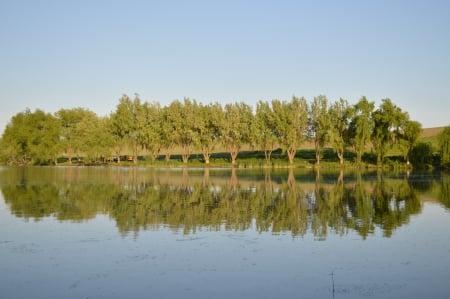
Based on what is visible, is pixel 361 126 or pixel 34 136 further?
pixel 34 136

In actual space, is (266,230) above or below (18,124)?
below

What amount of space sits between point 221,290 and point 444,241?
1100cm

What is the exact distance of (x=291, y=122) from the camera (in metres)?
92.8

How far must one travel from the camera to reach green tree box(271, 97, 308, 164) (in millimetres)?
92438

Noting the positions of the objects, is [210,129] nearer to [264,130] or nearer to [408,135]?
[264,130]

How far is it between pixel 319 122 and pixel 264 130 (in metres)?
10.6

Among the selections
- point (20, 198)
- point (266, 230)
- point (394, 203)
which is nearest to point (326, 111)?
point (394, 203)

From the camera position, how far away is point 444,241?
19406mm

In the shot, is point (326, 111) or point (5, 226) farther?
point (326, 111)

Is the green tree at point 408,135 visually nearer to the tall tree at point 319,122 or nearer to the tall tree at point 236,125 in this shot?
the tall tree at point 319,122

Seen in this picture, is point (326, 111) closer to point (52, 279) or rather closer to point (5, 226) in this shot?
point (5, 226)

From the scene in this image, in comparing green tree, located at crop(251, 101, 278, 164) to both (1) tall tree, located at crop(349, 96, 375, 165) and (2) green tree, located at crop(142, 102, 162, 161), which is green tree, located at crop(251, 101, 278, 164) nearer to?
(1) tall tree, located at crop(349, 96, 375, 165)

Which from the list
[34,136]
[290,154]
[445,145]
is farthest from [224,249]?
[34,136]

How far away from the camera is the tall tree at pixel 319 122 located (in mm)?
90688
